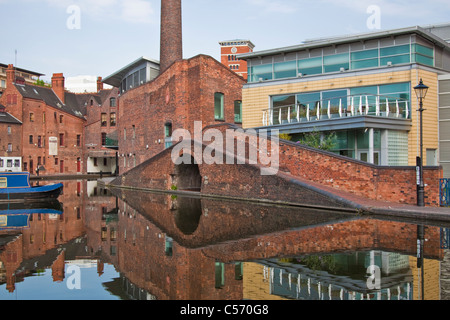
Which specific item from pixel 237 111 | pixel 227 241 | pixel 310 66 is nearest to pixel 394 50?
pixel 310 66

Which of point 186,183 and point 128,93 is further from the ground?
point 128,93

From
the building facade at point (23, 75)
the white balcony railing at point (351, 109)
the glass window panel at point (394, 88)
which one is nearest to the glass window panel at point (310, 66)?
the white balcony railing at point (351, 109)

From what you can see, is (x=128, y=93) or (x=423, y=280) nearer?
(x=423, y=280)

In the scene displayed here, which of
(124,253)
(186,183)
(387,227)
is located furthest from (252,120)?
(124,253)

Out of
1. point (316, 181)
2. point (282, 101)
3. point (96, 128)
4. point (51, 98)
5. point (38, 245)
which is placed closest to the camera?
point (38, 245)

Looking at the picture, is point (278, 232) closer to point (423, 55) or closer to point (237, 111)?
point (423, 55)

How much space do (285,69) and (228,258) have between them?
17207 millimetres

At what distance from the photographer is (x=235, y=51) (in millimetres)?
80375

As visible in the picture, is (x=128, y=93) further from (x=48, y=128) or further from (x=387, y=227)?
(x=387, y=227)

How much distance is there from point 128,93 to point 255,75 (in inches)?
575

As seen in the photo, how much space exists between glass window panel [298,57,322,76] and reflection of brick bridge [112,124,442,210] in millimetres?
5465

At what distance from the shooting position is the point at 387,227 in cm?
1073

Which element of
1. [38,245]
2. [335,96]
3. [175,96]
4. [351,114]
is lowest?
[38,245]

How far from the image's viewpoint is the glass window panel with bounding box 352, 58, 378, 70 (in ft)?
67.2
